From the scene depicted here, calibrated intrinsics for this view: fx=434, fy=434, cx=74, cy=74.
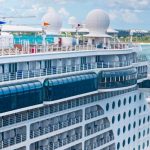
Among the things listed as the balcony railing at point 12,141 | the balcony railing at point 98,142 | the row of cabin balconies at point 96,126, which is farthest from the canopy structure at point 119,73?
the balcony railing at point 12,141

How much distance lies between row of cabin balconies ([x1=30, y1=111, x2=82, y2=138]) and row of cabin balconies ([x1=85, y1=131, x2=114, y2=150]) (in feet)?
8.11

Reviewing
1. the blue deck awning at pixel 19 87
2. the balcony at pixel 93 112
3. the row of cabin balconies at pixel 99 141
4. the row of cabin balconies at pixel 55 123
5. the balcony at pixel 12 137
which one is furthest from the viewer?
the row of cabin balconies at pixel 99 141

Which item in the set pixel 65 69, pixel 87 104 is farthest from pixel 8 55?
pixel 87 104

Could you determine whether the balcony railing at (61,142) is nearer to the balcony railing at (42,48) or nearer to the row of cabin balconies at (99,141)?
the row of cabin balconies at (99,141)

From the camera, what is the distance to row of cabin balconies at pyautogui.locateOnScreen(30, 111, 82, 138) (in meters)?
28.0

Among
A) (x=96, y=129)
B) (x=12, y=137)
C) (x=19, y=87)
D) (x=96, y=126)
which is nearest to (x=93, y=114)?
(x=96, y=126)

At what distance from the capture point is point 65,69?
98.0 ft

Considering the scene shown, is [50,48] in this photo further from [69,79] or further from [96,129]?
[96,129]

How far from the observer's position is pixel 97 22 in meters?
40.2

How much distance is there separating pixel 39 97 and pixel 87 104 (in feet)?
23.7

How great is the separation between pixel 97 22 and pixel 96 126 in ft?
35.2

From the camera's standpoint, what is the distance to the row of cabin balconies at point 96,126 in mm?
33250

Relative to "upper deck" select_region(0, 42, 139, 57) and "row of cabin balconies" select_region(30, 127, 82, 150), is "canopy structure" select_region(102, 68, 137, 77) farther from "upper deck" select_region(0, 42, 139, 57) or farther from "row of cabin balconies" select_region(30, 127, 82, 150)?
"row of cabin balconies" select_region(30, 127, 82, 150)

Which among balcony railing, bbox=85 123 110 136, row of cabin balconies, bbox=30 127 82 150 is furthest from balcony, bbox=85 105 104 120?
row of cabin balconies, bbox=30 127 82 150
